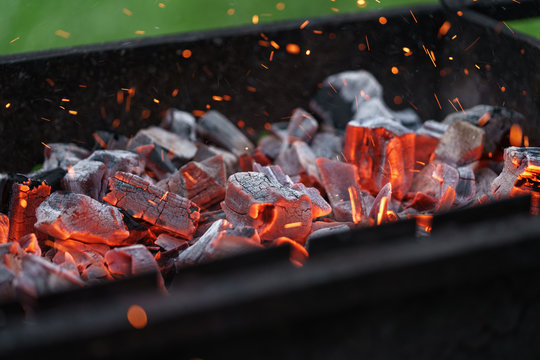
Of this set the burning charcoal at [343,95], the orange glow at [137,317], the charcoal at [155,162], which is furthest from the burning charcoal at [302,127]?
the orange glow at [137,317]

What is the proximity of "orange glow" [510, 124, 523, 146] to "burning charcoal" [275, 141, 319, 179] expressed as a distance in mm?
592

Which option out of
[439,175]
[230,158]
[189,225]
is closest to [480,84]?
[439,175]

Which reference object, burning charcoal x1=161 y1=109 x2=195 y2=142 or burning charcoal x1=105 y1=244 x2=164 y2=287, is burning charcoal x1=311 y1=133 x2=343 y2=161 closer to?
burning charcoal x1=161 y1=109 x2=195 y2=142

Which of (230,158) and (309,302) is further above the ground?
(309,302)

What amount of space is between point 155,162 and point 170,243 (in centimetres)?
47

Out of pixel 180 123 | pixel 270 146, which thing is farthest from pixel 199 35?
pixel 270 146

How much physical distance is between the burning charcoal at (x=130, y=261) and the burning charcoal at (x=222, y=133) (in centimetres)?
85

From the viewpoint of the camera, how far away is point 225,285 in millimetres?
Answer: 617

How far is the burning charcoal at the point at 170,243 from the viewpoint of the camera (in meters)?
1.28

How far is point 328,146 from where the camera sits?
184cm

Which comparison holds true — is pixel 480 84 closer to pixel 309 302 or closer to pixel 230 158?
pixel 230 158

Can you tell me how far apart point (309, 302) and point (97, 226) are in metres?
0.80

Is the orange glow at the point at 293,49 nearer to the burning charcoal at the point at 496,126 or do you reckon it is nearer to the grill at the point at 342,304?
the burning charcoal at the point at 496,126

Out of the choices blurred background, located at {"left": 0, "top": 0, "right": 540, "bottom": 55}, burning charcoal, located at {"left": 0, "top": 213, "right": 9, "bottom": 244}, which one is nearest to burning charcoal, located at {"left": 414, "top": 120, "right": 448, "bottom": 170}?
Result: burning charcoal, located at {"left": 0, "top": 213, "right": 9, "bottom": 244}
